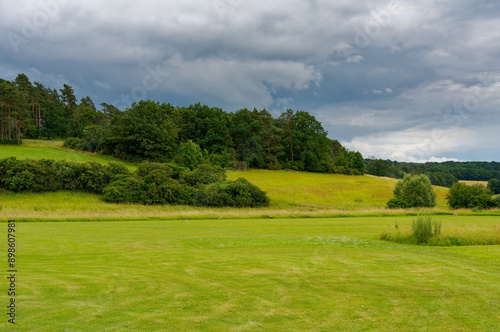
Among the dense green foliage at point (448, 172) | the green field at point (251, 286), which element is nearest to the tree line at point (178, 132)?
the dense green foliage at point (448, 172)

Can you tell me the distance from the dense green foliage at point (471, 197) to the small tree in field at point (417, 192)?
261 cm

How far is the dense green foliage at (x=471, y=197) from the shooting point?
141 feet

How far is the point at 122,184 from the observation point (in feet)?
147

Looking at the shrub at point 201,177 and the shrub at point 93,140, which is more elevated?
the shrub at point 93,140

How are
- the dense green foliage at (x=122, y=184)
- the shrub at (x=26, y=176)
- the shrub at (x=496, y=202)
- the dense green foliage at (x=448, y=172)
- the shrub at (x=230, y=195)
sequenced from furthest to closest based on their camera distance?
the dense green foliage at (x=448, y=172), the shrub at (x=230, y=195), the shrub at (x=496, y=202), the dense green foliage at (x=122, y=184), the shrub at (x=26, y=176)

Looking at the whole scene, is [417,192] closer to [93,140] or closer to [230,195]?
[230,195]

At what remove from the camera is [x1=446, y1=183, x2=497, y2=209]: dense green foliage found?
43.0m

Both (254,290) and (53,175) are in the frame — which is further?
(53,175)

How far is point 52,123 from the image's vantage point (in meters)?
99.6

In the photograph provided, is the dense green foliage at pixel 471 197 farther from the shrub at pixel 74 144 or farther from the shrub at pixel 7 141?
the shrub at pixel 7 141

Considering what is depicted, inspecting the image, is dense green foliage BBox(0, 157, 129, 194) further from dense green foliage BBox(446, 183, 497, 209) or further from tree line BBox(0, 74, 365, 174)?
dense green foliage BBox(446, 183, 497, 209)

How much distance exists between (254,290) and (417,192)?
47.6m

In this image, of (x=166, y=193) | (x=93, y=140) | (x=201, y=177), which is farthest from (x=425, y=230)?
(x=93, y=140)

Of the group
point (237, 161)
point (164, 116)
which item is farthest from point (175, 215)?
point (164, 116)
